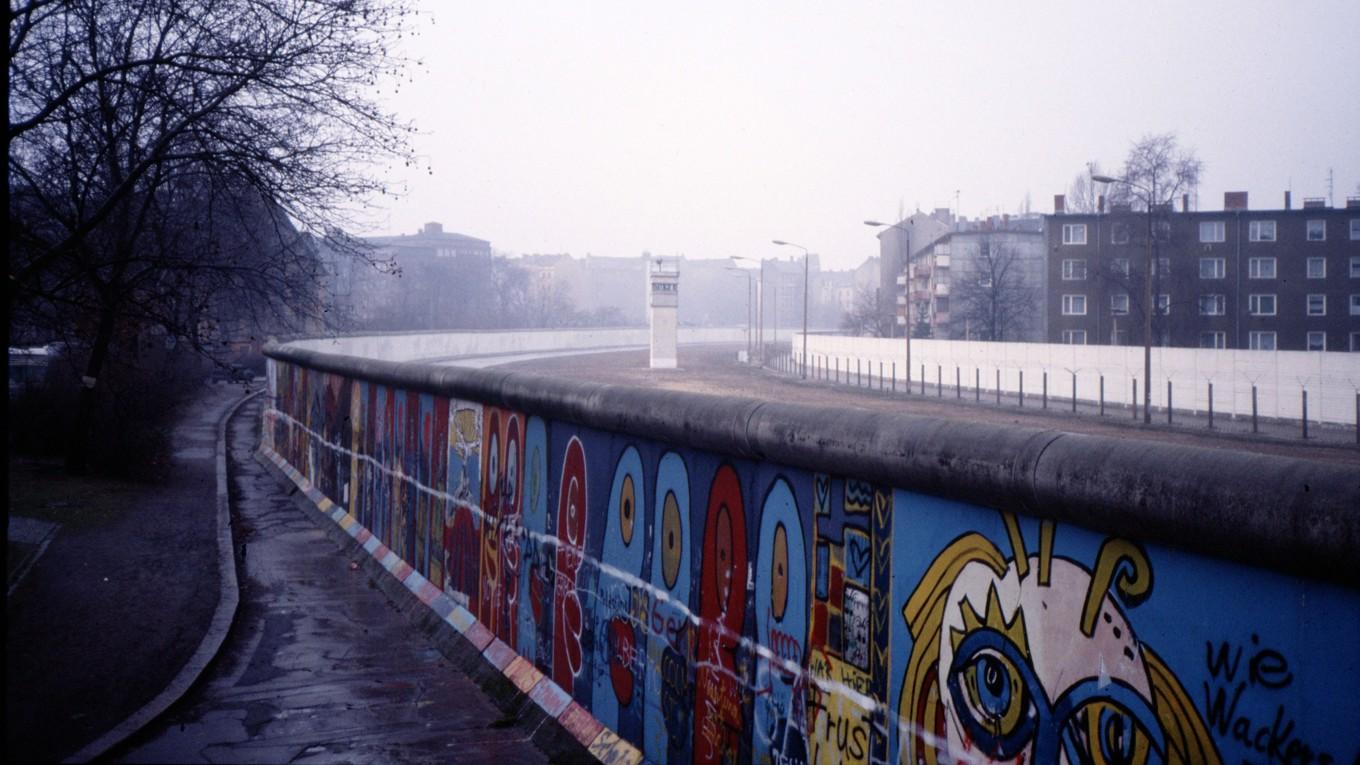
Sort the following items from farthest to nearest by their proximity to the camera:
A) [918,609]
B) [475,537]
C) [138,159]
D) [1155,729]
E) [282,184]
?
[138,159] → [282,184] → [475,537] → [918,609] → [1155,729]

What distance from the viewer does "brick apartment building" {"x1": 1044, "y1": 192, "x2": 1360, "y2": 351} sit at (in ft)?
209

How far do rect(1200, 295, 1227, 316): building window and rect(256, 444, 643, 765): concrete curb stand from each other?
6146 centimetres

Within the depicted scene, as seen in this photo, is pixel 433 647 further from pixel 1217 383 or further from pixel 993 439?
pixel 1217 383

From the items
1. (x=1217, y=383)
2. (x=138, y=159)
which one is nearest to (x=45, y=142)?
(x=138, y=159)

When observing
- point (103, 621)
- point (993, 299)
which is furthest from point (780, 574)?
point (993, 299)

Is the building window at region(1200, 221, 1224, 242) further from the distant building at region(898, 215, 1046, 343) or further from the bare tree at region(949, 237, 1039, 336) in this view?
the bare tree at region(949, 237, 1039, 336)

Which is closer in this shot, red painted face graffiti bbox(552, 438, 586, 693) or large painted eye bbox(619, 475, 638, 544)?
large painted eye bbox(619, 475, 638, 544)

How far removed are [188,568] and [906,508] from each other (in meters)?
12.0

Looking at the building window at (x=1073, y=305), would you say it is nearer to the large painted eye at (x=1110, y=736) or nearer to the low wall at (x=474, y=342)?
the low wall at (x=474, y=342)

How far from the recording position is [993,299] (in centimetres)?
7619

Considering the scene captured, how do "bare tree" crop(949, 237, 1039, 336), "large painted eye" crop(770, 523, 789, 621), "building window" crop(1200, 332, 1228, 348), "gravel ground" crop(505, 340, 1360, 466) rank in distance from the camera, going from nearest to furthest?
1. "large painted eye" crop(770, 523, 789, 621)
2. "gravel ground" crop(505, 340, 1360, 466)
3. "building window" crop(1200, 332, 1228, 348)
4. "bare tree" crop(949, 237, 1039, 336)

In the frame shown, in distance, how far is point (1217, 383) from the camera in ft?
124

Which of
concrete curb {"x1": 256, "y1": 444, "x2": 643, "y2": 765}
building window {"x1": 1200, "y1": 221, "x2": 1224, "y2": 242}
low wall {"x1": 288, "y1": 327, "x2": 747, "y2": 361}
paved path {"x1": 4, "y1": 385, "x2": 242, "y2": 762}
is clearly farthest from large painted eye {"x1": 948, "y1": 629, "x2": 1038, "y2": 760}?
building window {"x1": 1200, "y1": 221, "x2": 1224, "y2": 242}

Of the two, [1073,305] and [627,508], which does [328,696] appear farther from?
[1073,305]
